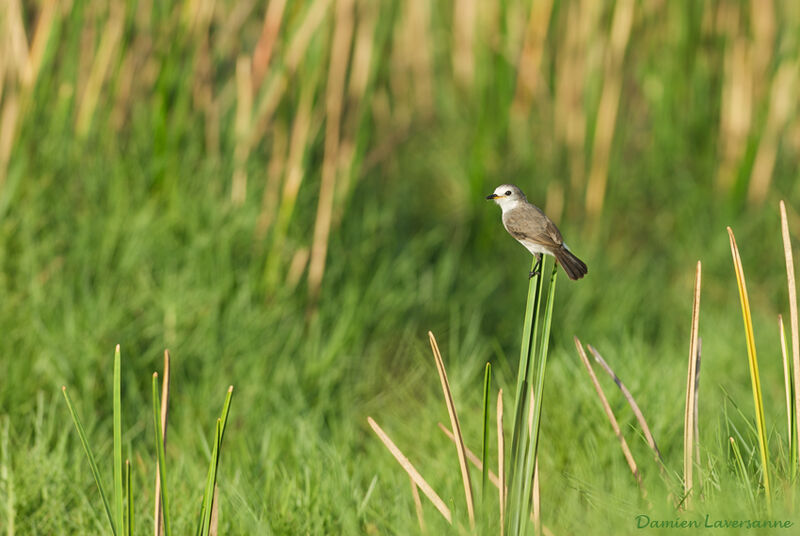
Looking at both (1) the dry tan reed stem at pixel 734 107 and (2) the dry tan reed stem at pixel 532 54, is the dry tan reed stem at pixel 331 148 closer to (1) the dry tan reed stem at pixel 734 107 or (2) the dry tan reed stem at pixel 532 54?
(2) the dry tan reed stem at pixel 532 54

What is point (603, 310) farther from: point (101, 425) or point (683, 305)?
point (101, 425)

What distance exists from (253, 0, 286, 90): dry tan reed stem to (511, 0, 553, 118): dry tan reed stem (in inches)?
39.3

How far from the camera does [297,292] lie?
9.32 feet

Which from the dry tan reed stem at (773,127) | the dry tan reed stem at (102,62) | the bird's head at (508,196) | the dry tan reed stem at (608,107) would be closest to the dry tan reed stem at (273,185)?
the dry tan reed stem at (102,62)

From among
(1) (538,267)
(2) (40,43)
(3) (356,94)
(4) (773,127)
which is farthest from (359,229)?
(1) (538,267)

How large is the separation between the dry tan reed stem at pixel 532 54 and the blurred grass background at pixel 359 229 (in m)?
0.02

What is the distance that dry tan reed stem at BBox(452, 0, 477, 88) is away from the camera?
12.6ft

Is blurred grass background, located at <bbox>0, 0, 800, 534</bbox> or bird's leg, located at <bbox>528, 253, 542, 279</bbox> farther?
blurred grass background, located at <bbox>0, 0, 800, 534</bbox>

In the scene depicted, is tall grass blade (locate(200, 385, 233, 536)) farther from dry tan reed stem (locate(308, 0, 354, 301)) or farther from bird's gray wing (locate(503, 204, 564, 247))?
dry tan reed stem (locate(308, 0, 354, 301))

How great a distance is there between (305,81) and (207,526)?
1910 millimetres

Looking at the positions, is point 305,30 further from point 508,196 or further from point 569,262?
point 569,262

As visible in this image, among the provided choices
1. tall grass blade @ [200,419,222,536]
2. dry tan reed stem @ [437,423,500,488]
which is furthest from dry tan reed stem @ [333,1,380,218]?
tall grass blade @ [200,419,222,536]

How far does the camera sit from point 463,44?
3.95 m

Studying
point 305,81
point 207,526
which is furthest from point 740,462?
point 305,81
